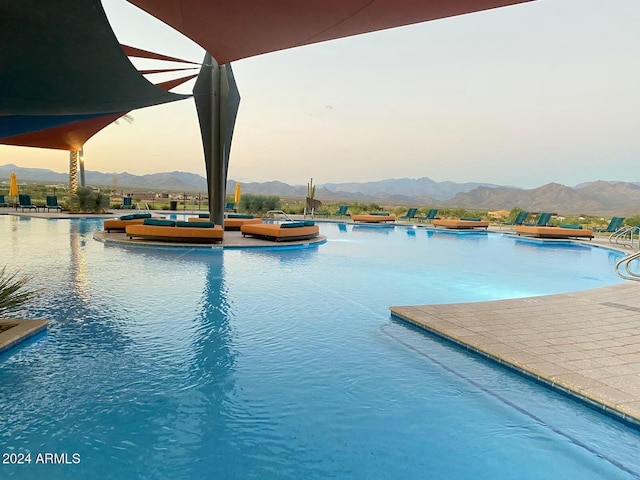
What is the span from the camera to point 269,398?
3102 millimetres

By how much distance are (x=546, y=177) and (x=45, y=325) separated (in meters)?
52.8

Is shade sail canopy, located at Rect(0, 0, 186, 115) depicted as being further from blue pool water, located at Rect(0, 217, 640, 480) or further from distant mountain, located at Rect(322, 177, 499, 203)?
distant mountain, located at Rect(322, 177, 499, 203)

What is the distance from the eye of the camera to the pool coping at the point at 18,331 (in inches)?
150

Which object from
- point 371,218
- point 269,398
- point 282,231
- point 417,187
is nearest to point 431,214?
point 371,218

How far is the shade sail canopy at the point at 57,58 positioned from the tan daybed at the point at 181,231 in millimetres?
4363

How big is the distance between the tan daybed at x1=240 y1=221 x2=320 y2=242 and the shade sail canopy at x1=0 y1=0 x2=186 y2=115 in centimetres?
583

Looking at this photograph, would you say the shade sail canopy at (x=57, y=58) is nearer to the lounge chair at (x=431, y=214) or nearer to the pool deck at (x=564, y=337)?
the pool deck at (x=564, y=337)

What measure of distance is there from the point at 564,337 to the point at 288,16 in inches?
218

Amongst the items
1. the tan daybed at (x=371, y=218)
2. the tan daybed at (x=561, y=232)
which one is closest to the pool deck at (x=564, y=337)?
the tan daybed at (x=561, y=232)

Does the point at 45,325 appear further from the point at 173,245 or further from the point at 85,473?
the point at 173,245

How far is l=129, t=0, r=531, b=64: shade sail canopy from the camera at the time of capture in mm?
5285

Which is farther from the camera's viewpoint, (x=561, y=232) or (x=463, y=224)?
(x=463, y=224)

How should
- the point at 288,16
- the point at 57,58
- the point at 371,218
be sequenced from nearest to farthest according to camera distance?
the point at 57,58 < the point at 288,16 < the point at 371,218

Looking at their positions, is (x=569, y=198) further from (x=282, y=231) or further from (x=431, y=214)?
(x=282, y=231)
